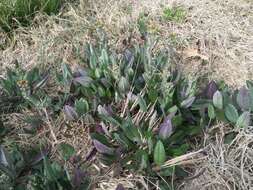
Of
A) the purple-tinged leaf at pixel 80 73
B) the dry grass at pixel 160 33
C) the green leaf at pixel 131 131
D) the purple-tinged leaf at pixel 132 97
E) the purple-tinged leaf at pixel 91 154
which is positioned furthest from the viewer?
the dry grass at pixel 160 33

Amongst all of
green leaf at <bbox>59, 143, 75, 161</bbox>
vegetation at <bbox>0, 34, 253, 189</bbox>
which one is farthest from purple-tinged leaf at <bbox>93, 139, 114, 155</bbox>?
green leaf at <bbox>59, 143, 75, 161</bbox>

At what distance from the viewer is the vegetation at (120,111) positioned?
1.89 meters

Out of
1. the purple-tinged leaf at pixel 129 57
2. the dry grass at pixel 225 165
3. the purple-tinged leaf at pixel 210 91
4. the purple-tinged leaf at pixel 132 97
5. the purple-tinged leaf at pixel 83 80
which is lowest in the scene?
the dry grass at pixel 225 165

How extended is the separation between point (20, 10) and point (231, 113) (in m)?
1.47

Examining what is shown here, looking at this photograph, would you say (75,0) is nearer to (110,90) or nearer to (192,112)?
(110,90)

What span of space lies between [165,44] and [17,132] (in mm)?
1043

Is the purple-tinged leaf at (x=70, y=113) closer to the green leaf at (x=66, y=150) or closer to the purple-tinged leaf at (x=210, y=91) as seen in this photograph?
the green leaf at (x=66, y=150)

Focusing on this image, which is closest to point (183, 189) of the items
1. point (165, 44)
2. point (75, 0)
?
point (165, 44)

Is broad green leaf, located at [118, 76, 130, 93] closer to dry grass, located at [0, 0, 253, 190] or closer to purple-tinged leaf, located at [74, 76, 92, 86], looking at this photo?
purple-tinged leaf, located at [74, 76, 92, 86]

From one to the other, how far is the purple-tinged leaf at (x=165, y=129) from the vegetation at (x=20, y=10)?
1.33 meters

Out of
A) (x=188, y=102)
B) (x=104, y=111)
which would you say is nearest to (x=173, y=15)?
(x=188, y=102)

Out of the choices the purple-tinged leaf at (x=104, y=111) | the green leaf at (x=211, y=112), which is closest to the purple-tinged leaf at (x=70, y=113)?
the purple-tinged leaf at (x=104, y=111)

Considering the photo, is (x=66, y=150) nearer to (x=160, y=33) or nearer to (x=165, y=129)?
(x=165, y=129)

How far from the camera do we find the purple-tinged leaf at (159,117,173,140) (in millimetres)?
1903
